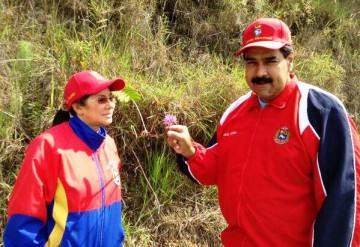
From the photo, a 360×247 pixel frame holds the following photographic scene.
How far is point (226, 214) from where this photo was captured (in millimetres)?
2436

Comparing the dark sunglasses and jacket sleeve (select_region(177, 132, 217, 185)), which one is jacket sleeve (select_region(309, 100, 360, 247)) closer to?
jacket sleeve (select_region(177, 132, 217, 185))

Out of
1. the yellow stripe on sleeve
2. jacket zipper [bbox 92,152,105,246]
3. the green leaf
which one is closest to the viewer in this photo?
the yellow stripe on sleeve

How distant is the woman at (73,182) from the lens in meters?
2.22

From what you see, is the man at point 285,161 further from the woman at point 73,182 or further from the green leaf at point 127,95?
the green leaf at point 127,95

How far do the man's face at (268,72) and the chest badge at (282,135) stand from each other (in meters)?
0.18

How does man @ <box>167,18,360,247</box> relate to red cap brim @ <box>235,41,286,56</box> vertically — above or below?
below

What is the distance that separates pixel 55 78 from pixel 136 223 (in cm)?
158

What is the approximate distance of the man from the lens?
2.05 m

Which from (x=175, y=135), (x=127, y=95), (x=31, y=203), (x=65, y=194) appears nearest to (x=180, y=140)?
(x=175, y=135)

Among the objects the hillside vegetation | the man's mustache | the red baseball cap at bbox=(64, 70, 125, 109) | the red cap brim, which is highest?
the red cap brim

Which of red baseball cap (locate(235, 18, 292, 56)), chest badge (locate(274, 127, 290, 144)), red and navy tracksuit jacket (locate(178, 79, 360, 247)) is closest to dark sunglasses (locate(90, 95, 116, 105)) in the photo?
red and navy tracksuit jacket (locate(178, 79, 360, 247))

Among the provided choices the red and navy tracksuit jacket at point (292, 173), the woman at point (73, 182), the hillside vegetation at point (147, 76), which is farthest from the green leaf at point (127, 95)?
the red and navy tracksuit jacket at point (292, 173)

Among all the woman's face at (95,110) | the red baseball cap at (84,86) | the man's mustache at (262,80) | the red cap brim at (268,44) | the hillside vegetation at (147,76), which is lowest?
the hillside vegetation at (147,76)

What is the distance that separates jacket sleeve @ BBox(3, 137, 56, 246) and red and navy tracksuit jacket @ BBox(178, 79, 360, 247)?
3.13 feet
